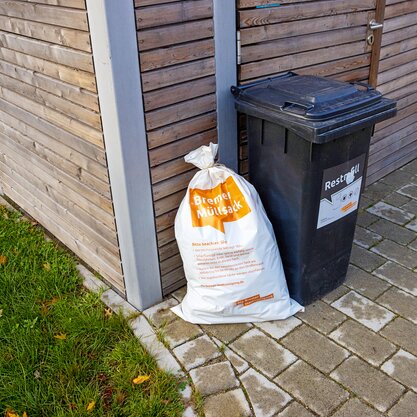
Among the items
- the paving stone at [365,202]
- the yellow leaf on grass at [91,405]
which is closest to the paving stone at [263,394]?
the yellow leaf on grass at [91,405]

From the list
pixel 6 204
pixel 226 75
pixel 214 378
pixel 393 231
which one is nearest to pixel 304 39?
pixel 226 75

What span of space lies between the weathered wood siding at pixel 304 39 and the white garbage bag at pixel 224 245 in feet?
1.59

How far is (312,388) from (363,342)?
0.43m

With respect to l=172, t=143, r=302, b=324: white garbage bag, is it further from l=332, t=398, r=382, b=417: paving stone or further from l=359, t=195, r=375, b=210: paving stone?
l=359, t=195, r=375, b=210: paving stone

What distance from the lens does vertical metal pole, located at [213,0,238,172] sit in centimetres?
260

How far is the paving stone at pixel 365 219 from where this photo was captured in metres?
3.68

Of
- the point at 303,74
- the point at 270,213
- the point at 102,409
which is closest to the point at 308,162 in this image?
the point at 270,213

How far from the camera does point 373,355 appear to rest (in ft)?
Answer: 8.19

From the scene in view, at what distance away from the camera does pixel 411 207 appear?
3.89 metres

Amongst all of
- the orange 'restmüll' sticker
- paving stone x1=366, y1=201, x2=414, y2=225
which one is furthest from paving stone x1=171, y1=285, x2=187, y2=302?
paving stone x1=366, y1=201, x2=414, y2=225

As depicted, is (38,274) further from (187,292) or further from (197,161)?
(197,161)

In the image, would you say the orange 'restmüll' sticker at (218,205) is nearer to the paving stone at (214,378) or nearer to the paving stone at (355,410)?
the paving stone at (214,378)

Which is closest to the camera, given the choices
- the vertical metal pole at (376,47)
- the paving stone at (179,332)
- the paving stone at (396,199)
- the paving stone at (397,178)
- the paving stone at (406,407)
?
the paving stone at (406,407)

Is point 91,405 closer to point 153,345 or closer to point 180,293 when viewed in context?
point 153,345
